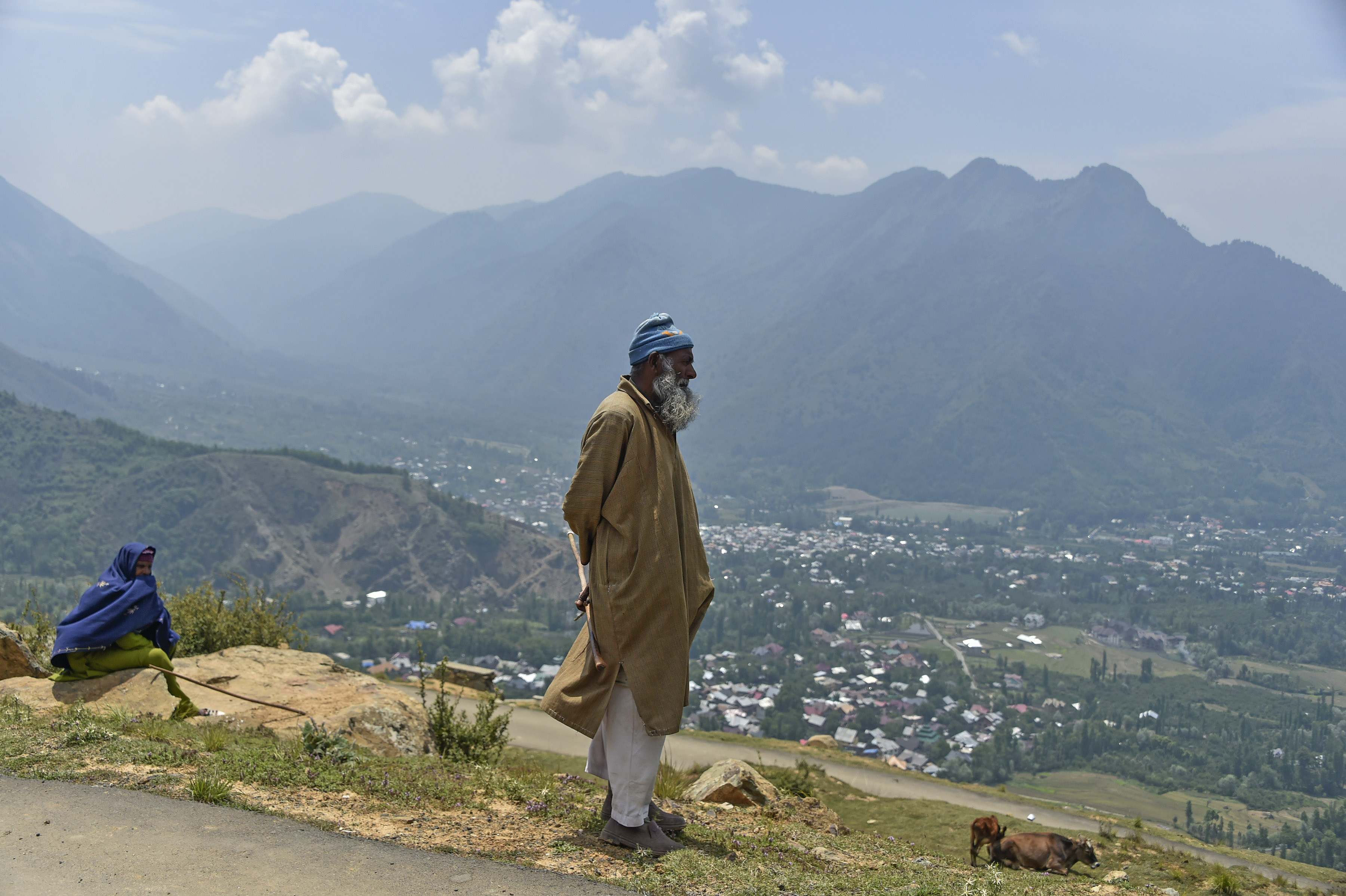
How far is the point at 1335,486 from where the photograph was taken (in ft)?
389

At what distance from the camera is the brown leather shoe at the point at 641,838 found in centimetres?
376

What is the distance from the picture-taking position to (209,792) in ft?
12.8

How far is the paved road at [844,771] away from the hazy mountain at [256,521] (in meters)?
48.7

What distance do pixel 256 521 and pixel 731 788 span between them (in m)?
60.7

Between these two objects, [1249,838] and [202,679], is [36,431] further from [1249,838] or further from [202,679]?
[1249,838]

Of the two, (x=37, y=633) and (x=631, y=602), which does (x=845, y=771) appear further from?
(x=37, y=633)

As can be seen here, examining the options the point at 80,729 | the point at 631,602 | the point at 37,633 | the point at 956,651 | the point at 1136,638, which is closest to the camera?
the point at 631,602

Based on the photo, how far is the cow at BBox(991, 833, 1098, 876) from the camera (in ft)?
18.2

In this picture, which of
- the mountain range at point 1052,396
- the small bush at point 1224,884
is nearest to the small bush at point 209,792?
the small bush at point 1224,884

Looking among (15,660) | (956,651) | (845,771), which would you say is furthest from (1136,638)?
(15,660)

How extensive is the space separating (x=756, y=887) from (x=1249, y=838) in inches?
1049

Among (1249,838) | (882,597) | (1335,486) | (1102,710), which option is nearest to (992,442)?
(1335,486)

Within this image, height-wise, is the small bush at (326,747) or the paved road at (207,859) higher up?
the paved road at (207,859)

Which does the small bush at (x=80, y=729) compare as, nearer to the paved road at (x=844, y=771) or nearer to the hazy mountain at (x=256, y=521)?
the paved road at (x=844, y=771)
